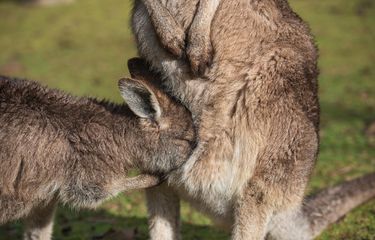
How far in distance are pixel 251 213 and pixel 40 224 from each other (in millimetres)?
1878

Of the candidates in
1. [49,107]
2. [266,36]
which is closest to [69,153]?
[49,107]

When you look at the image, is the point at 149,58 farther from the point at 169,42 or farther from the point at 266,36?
the point at 266,36

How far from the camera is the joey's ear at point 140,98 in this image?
198 inches

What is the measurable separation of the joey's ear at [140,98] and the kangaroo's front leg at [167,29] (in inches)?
14.2

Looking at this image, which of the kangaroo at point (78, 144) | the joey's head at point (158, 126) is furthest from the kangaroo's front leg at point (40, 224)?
the joey's head at point (158, 126)

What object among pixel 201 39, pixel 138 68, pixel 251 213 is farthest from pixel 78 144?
pixel 251 213

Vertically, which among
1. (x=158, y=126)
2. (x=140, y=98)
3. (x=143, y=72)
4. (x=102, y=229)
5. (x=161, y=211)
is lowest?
(x=102, y=229)

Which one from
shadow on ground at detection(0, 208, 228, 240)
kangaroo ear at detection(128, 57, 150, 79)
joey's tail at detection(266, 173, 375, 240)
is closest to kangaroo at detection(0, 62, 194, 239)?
kangaroo ear at detection(128, 57, 150, 79)

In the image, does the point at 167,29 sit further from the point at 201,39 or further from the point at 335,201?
the point at 335,201

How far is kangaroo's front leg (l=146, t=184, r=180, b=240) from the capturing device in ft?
18.0

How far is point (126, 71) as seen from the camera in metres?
13.3

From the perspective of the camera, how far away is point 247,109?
495cm

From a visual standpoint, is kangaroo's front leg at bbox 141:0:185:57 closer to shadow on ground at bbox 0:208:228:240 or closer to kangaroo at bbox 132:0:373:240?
kangaroo at bbox 132:0:373:240

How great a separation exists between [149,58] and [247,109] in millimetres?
893
